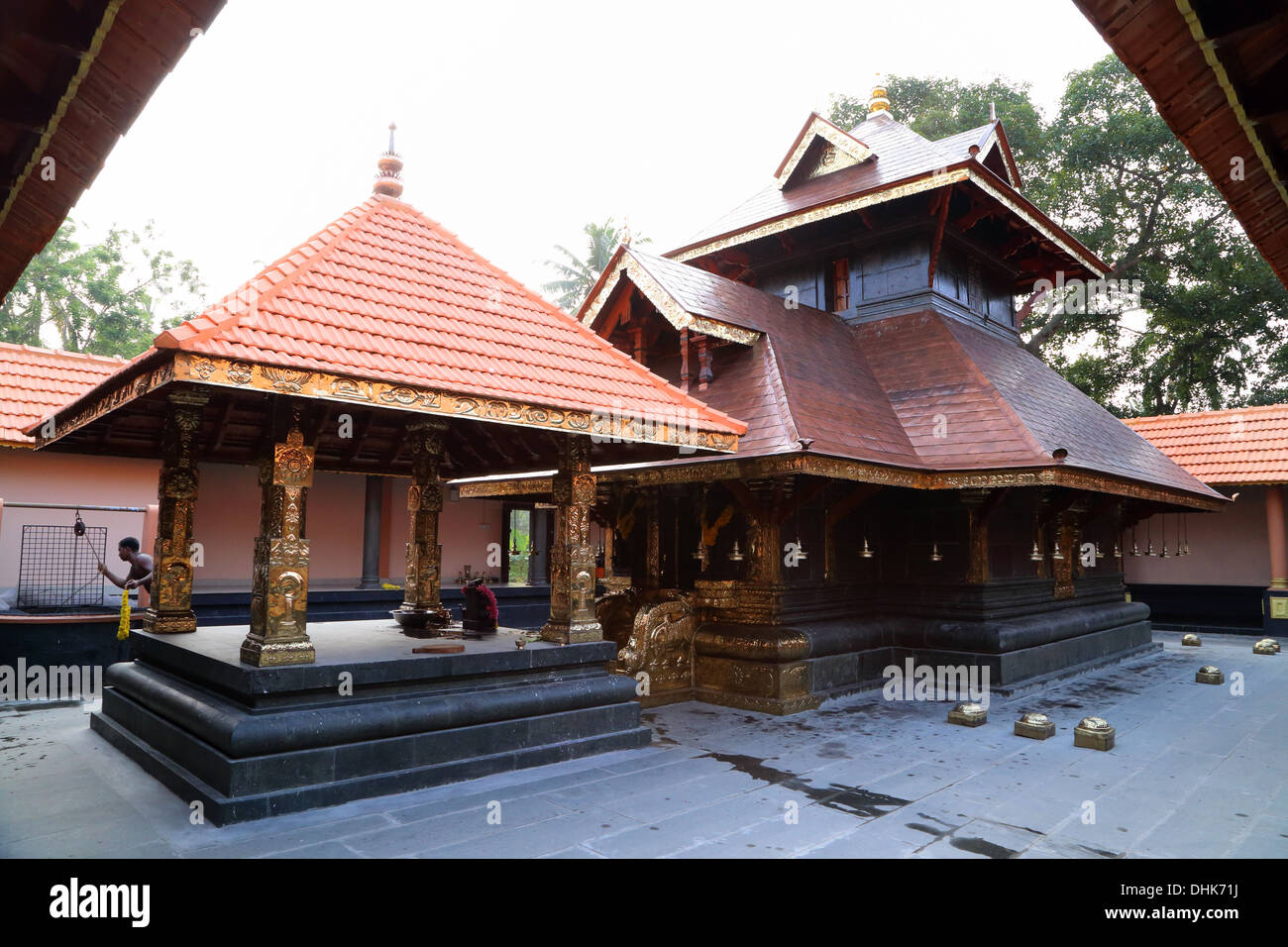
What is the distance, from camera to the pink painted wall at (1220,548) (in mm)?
15883

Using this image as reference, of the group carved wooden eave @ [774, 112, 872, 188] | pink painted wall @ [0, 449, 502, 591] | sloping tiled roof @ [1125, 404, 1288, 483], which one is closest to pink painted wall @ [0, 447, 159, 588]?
pink painted wall @ [0, 449, 502, 591]

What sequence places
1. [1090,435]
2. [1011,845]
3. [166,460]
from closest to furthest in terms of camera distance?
[1011,845] → [166,460] → [1090,435]

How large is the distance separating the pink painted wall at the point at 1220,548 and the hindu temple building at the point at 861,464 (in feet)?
14.5

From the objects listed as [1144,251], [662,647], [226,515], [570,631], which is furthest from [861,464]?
[1144,251]

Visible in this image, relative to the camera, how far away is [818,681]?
8164 mm

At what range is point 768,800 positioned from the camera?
16.1ft

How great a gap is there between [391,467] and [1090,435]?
30.6 feet

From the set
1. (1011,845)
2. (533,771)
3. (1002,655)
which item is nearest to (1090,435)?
(1002,655)

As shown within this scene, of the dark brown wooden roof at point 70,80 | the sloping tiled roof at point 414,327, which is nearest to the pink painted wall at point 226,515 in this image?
the sloping tiled roof at point 414,327

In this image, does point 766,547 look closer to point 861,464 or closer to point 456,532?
point 861,464

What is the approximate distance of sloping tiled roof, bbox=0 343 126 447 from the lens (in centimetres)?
1054

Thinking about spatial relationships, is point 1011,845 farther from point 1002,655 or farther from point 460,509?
point 460,509

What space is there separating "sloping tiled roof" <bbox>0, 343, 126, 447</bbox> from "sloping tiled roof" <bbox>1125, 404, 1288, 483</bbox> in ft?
62.5

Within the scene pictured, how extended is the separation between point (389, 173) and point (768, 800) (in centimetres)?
614
